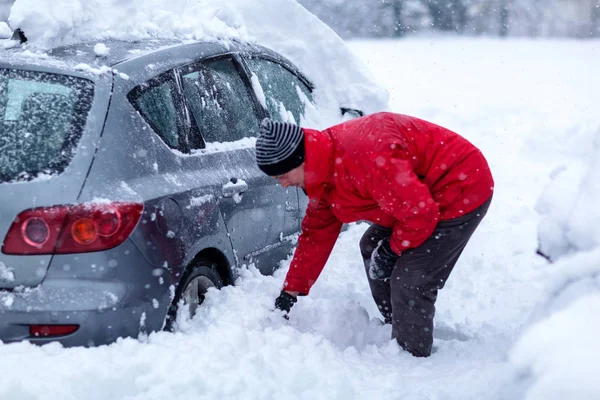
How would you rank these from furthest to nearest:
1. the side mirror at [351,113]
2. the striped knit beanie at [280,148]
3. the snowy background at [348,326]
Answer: the side mirror at [351,113] → the striped knit beanie at [280,148] → the snowy background at [348,326]

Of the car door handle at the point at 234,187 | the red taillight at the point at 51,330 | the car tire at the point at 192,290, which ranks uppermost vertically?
the car door handle at the point at 234,187

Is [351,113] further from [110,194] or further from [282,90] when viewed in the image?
[110,194]

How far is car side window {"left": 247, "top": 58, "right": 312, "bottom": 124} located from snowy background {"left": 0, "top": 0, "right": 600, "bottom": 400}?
0.98ft

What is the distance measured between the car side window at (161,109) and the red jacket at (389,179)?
27.4 inches

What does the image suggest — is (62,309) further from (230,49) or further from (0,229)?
(230,49)

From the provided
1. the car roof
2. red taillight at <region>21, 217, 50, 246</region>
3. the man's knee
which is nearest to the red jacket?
the man's knee

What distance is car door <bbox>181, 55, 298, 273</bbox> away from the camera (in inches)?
146

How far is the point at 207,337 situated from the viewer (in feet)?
10.4

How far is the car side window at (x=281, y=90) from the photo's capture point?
4.67 m

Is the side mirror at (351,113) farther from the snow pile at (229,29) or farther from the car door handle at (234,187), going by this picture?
the car door handle at (234,187)

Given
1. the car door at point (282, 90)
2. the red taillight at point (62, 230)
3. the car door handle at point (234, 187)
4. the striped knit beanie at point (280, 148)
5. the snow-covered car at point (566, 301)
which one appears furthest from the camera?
the car door at point (282, 90)

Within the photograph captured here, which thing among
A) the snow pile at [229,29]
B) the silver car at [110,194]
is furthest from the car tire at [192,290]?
the snow pile at [229,29]

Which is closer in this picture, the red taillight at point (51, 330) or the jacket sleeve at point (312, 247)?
the red taillight at point (51, 330)

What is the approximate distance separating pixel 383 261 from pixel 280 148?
3.25 ft
